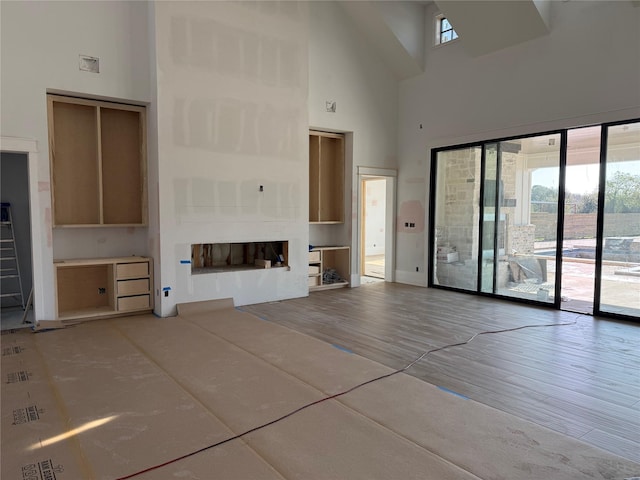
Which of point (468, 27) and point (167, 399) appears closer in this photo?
point (167, 399)

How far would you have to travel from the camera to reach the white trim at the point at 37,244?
5.27 m

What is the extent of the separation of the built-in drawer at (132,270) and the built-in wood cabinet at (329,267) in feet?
9.54

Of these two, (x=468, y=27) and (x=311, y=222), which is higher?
(x=468, y=27)

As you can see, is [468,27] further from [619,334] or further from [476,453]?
[476,453]

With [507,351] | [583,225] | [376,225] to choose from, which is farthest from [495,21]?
[376,225]

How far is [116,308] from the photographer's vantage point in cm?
591

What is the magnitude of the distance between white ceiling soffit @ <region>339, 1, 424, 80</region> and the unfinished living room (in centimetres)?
4

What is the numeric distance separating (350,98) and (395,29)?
1439mm

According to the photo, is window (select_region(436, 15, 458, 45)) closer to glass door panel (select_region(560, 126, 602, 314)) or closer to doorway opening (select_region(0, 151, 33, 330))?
glass door panel (select_region(560, 126, 602, 314))

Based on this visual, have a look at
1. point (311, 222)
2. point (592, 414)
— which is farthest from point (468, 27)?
point (592, 414)

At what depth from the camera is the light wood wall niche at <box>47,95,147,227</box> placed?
229 inches

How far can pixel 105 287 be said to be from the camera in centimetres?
622

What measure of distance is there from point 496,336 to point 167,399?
3.61 metres

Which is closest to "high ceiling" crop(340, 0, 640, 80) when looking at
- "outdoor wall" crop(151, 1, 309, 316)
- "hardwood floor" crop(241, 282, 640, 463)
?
"outdoor wall" crop(151, 1, 309, 316)
